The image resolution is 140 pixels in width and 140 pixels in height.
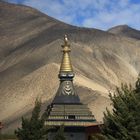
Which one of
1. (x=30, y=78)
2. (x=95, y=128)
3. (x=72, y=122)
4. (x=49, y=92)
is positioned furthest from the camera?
(x=30, y=78)

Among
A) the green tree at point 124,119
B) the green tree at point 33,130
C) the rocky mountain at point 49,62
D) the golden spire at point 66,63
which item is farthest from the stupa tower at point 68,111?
the rocky mountain at point 49,62

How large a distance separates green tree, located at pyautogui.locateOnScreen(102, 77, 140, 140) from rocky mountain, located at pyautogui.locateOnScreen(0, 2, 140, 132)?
62496mm

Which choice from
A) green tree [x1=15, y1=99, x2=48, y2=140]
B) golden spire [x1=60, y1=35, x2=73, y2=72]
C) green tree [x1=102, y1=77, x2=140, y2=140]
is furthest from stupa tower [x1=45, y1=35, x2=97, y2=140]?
green tree [x1=102, y1=77, x2=140, y2=140]

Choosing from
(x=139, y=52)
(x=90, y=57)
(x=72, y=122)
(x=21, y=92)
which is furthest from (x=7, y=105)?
(x=72, y=122)

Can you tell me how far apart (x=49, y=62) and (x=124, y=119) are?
9854cm

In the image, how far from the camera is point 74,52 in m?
125

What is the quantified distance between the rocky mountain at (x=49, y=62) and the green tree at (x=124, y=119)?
62496mm

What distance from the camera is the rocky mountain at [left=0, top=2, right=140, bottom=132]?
96.2 meters

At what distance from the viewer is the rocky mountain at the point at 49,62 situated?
316ft

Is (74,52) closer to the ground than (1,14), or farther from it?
closer to the ground

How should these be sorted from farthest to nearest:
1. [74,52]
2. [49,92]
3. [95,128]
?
1. [74,52]
2. [49,92]
3. [95,128]

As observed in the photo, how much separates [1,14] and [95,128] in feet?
517

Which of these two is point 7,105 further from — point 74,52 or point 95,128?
point 95,128

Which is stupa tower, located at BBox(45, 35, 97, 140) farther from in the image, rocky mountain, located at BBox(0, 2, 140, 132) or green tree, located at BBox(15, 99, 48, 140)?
rocky mountain, located at BBox(0, 2, 140, 132)
